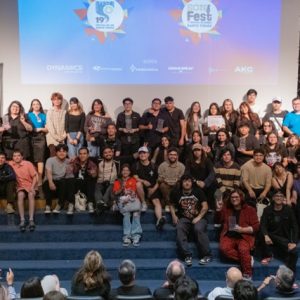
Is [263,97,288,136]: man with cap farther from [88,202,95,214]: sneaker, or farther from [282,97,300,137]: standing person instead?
[88,202,95,214]: sneaker

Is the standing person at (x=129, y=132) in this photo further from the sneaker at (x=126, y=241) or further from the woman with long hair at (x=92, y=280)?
the woman with long hair at (x=92, y=280)

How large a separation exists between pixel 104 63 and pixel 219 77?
6.49ft

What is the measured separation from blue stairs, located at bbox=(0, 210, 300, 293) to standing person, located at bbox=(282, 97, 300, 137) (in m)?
2.26

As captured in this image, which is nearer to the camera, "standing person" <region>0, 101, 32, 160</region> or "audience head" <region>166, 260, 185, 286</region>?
"audience head" <region>166, 260, 185, 286</region>

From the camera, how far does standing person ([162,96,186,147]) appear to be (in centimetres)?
743

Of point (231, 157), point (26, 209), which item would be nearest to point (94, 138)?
point (26, 209)

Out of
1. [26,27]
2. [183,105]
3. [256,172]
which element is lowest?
[256,172]

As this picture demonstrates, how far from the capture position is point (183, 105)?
8.27 meters

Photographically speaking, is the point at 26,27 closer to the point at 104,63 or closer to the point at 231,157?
the point at 104,63

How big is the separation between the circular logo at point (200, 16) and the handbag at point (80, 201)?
137 inches

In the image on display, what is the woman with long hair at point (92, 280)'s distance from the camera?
157 inches

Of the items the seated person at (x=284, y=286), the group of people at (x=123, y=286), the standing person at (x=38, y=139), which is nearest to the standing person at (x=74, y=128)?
the standing person at (x=38, y=139)

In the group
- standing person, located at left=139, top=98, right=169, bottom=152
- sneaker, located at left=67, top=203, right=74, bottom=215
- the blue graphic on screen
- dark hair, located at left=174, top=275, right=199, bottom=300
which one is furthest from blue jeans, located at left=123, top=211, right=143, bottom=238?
the blue graphic on screen

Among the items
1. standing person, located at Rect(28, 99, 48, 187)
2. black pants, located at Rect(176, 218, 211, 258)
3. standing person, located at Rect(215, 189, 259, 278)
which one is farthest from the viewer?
standing person, located at Rect(28, 99, 48, 187)
